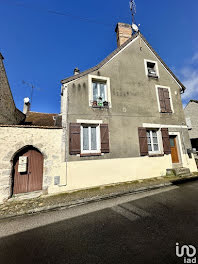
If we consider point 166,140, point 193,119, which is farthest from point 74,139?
point 193,119

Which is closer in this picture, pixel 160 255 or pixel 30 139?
pixel 160 255

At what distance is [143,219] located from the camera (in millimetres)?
3035

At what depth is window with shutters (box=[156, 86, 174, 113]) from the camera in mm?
7971

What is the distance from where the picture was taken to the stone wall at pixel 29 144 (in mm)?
4762

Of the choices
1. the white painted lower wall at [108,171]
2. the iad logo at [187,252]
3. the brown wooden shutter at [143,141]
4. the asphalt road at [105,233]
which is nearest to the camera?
the iad logo at [187,252]

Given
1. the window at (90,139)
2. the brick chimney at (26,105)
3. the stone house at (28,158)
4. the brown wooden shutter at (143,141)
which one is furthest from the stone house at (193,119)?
the brick chimney at (26,105)

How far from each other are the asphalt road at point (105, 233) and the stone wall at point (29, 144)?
6.10 ft

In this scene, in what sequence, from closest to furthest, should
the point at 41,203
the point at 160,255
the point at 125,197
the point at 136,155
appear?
the point at 160,255 → the point at 41,203 → the point at 125,197 → the point at 136,155

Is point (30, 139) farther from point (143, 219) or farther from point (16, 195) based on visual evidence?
point (143, 219)

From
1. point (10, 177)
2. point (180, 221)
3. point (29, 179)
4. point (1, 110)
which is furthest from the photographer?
point (1, 110)

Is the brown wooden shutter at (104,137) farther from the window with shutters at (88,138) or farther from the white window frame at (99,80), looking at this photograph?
the white window frame at (99,80)

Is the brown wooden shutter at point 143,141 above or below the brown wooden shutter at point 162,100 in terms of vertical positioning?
below

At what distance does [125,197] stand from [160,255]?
8.36 feet

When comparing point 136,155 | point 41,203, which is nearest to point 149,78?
point 136,155
